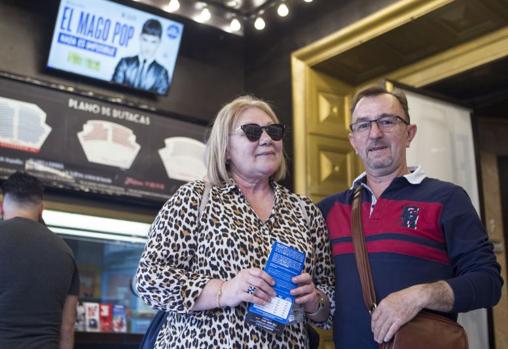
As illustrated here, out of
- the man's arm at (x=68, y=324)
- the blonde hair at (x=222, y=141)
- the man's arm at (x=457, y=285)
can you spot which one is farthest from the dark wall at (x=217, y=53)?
the man's arm at (x=457, y=285)

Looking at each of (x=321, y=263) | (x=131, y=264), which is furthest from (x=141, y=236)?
(x=321, y=263)

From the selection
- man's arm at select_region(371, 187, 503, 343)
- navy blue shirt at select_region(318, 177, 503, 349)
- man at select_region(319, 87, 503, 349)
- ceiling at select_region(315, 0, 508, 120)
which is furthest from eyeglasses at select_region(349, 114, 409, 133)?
ceiling at select_region(315, 0, 508, 120)

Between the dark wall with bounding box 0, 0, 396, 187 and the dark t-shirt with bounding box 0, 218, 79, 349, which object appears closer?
the dark t-shirt with bounding box 0, 218, 79, 349

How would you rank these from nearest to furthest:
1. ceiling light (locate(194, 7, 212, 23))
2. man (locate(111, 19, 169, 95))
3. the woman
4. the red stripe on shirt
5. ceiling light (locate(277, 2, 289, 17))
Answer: the woman → the red stripe on shirt → man (locate(111, 19, 169, 95)) → ceiling light (locate(277, 2, 289, 17)) → ceiling light (locate(194, 7, 212, 23))

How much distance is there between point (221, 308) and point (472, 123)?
3.14m

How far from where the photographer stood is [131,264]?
4953 mm

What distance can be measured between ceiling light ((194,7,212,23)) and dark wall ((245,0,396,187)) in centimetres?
47

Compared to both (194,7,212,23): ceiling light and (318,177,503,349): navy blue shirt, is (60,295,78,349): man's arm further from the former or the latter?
(194,7,212,23): ceiling light

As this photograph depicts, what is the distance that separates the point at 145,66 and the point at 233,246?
3204 millimetres

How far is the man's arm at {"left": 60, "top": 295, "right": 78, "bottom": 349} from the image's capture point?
3.50 metres

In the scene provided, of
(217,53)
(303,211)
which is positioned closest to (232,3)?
(217,53)

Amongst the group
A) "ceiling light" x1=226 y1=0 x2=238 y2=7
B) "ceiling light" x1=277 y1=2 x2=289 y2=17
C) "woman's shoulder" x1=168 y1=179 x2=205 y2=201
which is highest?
"ceiling light" x1=226 y1=0 x2=238 y2=7

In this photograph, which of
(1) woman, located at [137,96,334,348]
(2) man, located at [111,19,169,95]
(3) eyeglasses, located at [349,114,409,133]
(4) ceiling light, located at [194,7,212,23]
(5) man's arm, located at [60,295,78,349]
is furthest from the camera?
(4) ceiling light, located at [194,7,212,23]

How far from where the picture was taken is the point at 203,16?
545cm
